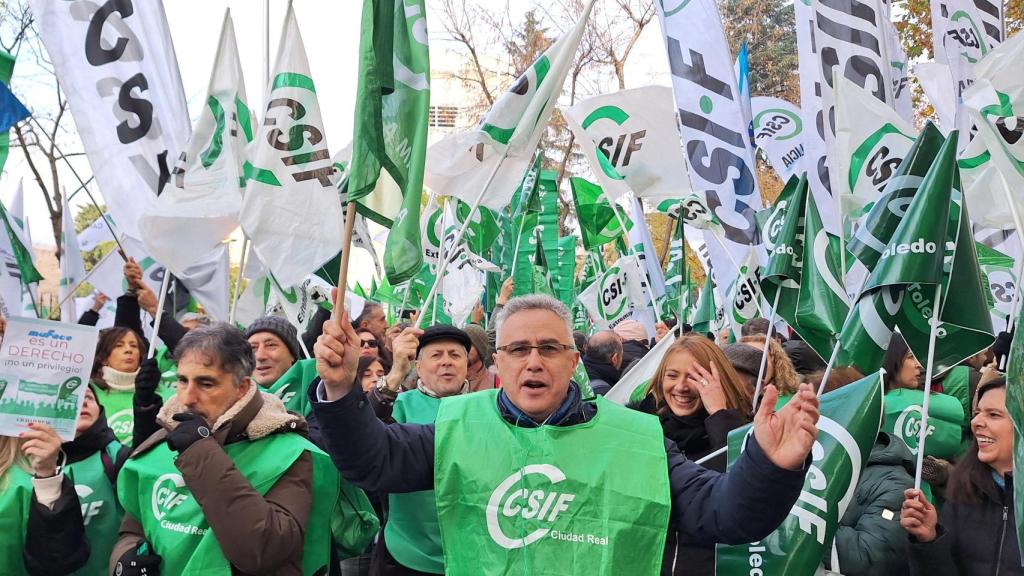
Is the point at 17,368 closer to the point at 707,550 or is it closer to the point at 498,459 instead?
the point at 498,459

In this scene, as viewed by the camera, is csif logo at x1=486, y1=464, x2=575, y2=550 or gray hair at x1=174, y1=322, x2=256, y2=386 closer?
csif logo at x1=486, y1=464, x2=575, y2=550

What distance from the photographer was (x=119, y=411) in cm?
571

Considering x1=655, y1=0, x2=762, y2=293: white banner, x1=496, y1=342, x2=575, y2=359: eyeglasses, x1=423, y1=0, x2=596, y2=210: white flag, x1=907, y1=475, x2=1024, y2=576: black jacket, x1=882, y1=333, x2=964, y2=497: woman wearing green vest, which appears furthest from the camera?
x1=655, y1=0, x2=762, y2=293: white banner

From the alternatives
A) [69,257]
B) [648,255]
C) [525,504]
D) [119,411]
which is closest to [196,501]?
[525,504]

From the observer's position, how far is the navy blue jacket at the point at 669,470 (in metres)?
2.89

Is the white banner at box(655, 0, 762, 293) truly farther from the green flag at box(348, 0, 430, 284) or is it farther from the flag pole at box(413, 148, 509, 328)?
the green flag at box(348, 0, 430, 284)

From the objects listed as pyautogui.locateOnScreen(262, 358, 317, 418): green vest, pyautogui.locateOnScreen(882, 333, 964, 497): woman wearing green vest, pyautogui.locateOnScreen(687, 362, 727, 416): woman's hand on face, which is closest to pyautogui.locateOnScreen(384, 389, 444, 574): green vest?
pyautogui.locateOnScreen(687, 362, 727, 416): woman's hand on face

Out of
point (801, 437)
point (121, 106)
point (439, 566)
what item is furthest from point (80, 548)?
point (121, 106)

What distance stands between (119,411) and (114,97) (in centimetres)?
178

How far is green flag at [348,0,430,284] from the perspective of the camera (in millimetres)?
3703

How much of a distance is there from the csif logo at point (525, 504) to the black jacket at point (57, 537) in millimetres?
1630

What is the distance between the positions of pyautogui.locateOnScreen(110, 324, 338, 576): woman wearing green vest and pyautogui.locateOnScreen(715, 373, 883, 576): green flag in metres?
1.45

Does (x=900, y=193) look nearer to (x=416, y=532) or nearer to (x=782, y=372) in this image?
(x=782, y=372)

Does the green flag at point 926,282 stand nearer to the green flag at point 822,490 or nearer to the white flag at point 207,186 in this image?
the green flag at point 822,490
